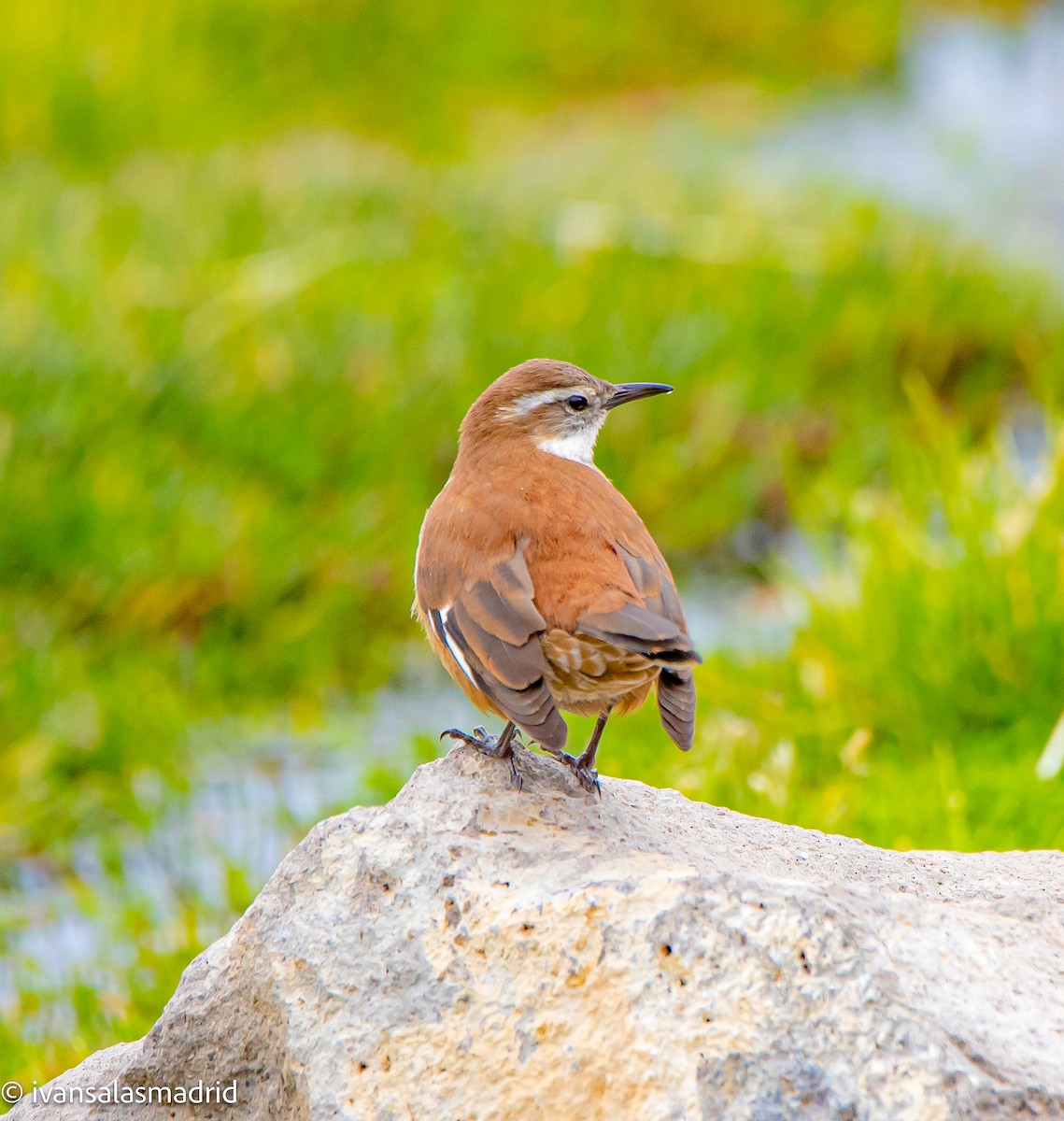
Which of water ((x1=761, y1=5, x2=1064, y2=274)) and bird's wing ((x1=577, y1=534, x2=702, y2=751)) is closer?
bird's wing ((x1=577, y1=534, x2=702, y2=751))

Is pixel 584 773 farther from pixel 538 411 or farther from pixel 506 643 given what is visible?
pixel 538 411

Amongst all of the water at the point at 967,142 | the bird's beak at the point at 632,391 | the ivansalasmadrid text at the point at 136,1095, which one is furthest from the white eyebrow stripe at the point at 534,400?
the water at the point at 967,142

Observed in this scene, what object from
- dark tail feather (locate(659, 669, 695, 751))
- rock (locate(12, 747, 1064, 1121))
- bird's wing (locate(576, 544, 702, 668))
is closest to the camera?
rock (locate(12, 747, 1064, 1121))

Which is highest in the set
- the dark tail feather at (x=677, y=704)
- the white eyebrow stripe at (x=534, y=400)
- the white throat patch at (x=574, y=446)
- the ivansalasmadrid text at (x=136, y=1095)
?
the white eyebrow stripe at (x=534, y=400)

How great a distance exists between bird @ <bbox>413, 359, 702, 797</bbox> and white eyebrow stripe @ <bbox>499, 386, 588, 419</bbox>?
21cm

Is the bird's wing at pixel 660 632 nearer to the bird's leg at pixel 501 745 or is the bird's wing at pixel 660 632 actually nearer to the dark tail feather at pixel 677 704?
the dark tail feather at pixel 677 704

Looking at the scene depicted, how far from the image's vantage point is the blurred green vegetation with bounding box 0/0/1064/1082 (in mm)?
5406

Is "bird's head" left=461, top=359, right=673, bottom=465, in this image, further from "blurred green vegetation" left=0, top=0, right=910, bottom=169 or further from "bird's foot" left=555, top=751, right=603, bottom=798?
"blurred green vegetation" left=0, top=0, right=910, bottom=169

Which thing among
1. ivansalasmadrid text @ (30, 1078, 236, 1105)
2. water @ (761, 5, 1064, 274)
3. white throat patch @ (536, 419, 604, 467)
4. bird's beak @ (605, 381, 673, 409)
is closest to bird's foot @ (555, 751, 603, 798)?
ivansalasmadrid text @ (30, 1078, 236, 1105)

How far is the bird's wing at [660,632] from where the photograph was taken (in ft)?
9.88

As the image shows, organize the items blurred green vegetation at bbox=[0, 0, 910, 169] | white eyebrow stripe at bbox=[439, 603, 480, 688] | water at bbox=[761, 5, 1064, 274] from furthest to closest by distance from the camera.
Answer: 1. water at bbox=[761, 5, 1064, 274]
2. blurred green vegetation at bbox=[0, 0, 910, 169]
3. white eyebrow stripe at bbox=[439, 603, 480, 688]

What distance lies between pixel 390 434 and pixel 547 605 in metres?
4.66

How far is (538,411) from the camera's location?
427 centimetres

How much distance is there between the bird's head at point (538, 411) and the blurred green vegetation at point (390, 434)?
1.35 m
